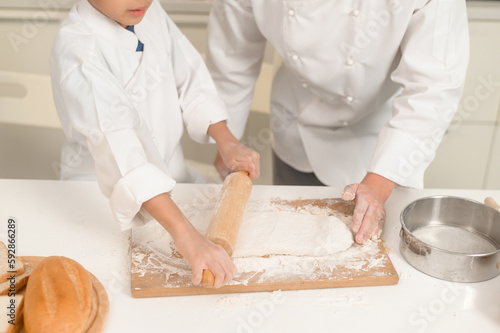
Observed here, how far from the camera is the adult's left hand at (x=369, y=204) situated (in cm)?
100

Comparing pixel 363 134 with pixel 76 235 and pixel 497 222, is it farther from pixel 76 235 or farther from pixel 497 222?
pixel 76 235

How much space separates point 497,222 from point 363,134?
55 centimetres

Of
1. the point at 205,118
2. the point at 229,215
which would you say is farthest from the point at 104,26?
the point at 229,215

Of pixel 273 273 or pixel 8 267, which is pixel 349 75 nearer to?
pixel 273 273

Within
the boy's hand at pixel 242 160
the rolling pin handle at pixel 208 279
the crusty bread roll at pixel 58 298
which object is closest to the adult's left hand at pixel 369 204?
the boy's hand at pixel 242 160

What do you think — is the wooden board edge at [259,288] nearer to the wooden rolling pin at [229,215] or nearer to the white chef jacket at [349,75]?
the wooden rolling pin at [229,215]

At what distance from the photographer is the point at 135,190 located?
91 centimetres

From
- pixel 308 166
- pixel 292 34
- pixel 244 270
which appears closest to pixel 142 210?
pixel 244 270

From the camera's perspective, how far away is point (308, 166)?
156 cm

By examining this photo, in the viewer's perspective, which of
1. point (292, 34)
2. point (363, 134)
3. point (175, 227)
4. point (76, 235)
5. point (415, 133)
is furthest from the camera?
point (363, 134)

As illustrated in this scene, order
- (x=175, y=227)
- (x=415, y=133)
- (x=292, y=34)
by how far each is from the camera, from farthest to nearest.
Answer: (x=292, y=34), (x=415, y=133), (x=175, y=227)

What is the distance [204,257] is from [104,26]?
0.49 metres

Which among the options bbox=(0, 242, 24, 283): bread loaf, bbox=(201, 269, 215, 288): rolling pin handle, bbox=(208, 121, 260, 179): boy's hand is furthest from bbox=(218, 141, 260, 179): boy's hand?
bbox=(0, 242, 24, 283): bread loaf

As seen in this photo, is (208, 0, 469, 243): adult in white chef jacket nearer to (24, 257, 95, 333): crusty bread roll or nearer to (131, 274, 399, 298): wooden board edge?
(131, 274, 399, 298): wooden board edge
